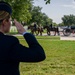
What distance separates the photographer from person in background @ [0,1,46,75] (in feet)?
9.11

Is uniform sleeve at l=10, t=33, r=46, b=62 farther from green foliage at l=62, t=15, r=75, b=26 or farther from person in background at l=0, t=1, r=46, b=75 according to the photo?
green foliage at l=62, t=15, r=75, b=26

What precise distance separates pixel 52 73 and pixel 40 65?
5.47ft

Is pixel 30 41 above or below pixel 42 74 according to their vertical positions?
above

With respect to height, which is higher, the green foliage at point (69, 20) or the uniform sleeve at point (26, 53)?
the uniform sleeve at point (26, 53)

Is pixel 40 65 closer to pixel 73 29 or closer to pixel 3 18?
pixel 3 18

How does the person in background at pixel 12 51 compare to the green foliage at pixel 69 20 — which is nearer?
the person in background at pixel 12 51

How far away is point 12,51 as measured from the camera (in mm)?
2770

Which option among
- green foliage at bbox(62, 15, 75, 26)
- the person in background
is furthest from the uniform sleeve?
green foliage at bbox(62, 15, 75, 26)

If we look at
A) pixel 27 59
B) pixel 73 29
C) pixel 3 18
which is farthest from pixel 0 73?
pixel 73 29

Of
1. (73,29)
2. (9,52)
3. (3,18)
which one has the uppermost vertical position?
(3,18)

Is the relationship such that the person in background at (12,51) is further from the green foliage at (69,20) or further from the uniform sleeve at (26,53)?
the green foliage at (69,20)

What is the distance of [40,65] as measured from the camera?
1180cm

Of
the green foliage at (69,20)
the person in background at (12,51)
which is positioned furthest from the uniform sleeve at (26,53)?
the green foliage at (69,20)

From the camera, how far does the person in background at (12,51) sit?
9.11ft
